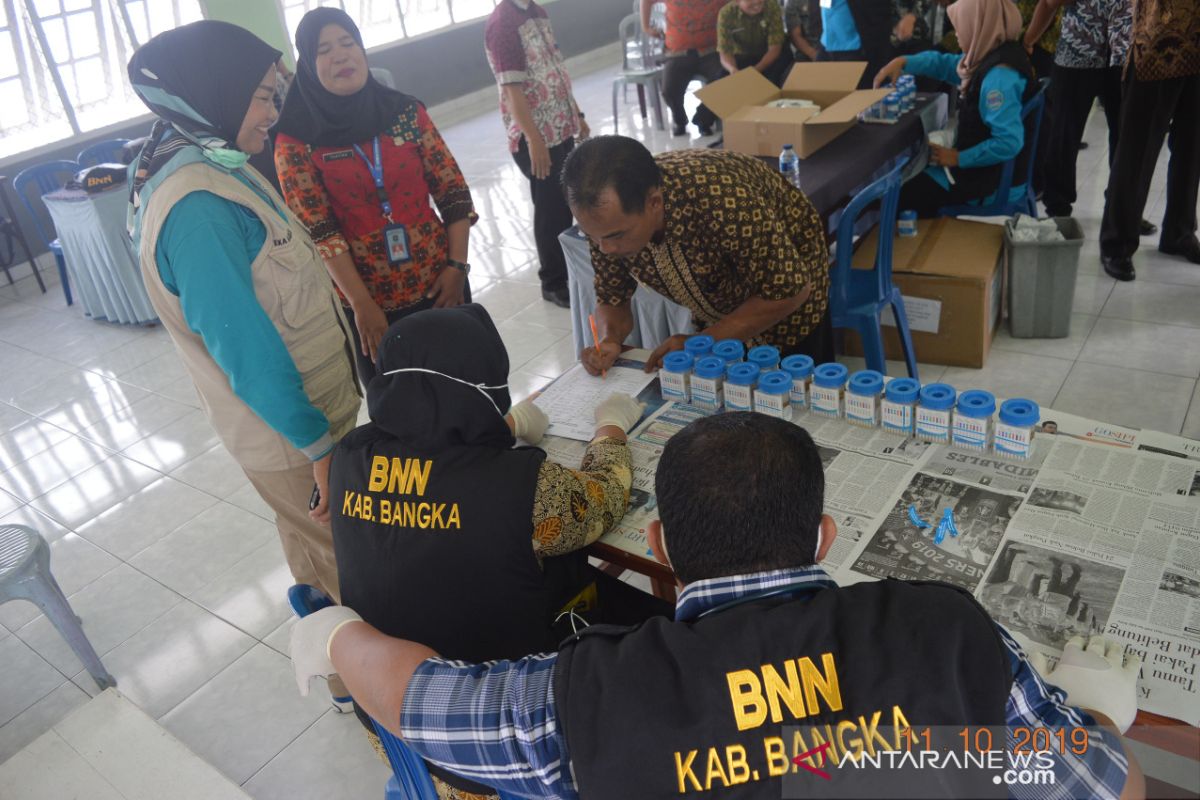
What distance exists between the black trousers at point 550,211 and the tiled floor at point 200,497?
0.19m

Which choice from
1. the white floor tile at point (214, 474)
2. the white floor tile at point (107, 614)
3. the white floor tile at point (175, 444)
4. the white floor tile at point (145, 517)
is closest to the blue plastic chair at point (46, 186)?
the white floor tile at point (175, 444)

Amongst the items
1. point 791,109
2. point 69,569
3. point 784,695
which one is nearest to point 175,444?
point 69,569

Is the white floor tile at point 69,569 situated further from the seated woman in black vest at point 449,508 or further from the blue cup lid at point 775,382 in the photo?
the blue cup lid at point 775,382

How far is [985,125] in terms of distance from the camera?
3.33 metres

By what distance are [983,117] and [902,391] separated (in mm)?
2155

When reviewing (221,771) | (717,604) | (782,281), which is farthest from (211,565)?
(717,604)

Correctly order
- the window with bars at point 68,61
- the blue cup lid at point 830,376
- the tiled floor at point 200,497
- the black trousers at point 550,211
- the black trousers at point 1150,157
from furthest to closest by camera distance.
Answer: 1. the window with bars at point 68,61
2. the black trousers at point 550,211
3. the black trousers at point 1150,157
4. the tiled floor at point 200,497
5. the blue cup lid at point 830,376

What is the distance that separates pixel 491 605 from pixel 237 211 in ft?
3.14

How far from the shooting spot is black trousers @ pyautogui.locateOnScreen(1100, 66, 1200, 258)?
11.1 feet

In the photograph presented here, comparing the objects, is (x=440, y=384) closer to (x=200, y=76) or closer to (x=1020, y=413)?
(x=200, y=76)

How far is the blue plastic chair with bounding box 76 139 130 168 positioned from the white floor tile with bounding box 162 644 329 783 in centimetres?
459

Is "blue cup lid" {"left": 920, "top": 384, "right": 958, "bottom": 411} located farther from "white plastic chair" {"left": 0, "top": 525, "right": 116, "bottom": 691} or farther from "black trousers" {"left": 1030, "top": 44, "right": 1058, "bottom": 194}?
"black trousers" {"left": 1030, "top": 44, "right": 1058, "bottom": 194}

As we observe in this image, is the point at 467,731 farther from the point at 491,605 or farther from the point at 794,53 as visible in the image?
the point at 794,53

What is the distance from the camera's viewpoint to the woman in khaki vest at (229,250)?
1.61 m
